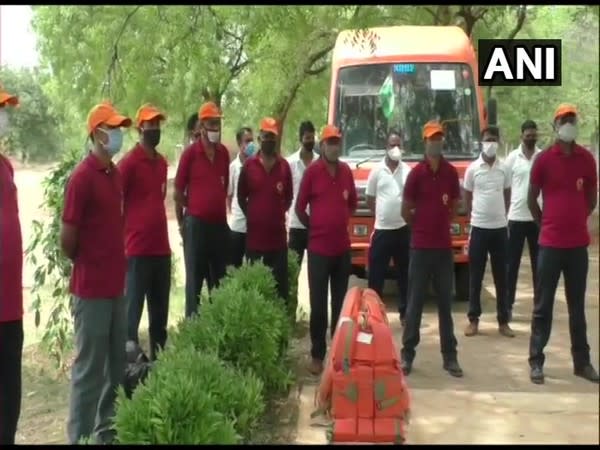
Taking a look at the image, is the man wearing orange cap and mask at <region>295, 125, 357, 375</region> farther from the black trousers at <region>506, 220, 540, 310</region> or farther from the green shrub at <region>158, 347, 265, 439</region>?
the black trousers at <region>506, 220, 540, 310</region>

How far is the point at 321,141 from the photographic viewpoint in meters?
6.58

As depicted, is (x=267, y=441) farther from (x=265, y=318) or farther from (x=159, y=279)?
(x=159, y=279)

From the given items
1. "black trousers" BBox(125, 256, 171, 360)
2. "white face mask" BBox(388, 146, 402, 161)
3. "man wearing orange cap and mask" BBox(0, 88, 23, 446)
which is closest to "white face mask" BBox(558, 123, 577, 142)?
"white face mask" BBox(388, 146, 402, 161)

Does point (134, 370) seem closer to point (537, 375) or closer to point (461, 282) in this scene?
point (537, 375)

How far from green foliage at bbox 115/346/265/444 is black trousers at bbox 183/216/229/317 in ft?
6.57

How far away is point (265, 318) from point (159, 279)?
86 centimetres

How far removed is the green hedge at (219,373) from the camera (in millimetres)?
3717

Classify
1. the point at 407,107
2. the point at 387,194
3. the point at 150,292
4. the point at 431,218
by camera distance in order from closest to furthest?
the point at 150,292 → the point at 431,218 → the point at 387,194 → the point at 407,107

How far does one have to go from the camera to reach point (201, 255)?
6824mm

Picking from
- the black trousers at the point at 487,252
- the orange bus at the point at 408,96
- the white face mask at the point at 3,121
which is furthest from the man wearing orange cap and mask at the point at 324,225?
the orange bus at the point at 408,96

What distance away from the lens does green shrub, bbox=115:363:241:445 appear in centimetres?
368

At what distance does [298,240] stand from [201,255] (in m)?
1.44

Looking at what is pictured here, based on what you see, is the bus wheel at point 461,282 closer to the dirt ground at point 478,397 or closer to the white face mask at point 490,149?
the dirt ground at point 478,397

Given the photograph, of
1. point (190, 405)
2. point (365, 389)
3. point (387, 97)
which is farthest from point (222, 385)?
point (387, 97)
